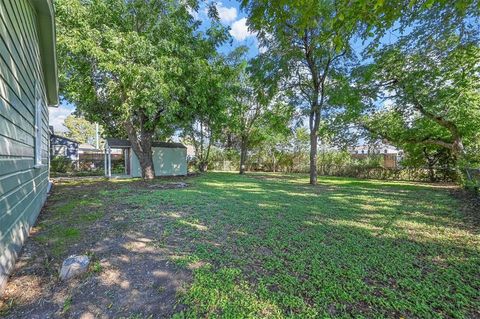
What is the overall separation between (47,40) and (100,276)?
17.8 ft

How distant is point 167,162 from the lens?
1425 cm

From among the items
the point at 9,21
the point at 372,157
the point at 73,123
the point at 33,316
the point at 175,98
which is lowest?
the point at 33,316

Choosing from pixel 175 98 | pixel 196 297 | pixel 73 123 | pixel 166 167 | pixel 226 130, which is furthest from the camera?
pixel 73 123

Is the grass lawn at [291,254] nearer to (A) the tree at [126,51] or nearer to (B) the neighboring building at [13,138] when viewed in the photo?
(B) the neighboring building at [13,138]

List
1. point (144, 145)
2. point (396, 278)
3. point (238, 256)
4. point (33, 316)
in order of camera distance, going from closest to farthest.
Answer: point (33, 316)
point (396, 278)
point (238, 256)
point (144, 145)

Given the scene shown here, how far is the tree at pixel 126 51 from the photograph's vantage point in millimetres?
7969

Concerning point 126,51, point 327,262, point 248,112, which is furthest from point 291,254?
point 248,112

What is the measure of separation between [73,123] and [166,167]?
22866mm

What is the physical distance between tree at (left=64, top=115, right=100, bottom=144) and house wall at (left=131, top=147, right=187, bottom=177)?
1966cm

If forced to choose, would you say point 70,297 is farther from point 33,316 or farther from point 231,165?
point 231,165

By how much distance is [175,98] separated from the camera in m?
9.60

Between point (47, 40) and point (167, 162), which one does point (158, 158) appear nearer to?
point (167, 162)

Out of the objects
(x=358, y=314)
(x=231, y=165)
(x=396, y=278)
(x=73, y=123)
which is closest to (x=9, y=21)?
(x=358, y=314)

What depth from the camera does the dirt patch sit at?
1.85 metres
